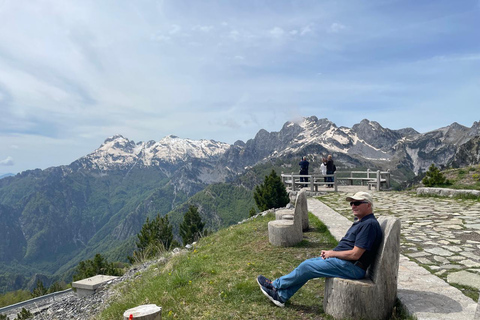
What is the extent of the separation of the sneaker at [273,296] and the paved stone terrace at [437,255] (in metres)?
1.88

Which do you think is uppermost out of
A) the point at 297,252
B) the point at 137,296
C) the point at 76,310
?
the point at 297,252

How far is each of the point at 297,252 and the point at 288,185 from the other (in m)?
17.8

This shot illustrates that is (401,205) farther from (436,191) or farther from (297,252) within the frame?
(297,252)

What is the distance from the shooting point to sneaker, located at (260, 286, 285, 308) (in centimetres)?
489

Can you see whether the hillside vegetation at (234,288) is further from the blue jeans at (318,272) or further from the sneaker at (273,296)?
the blue jeans at (318,272)

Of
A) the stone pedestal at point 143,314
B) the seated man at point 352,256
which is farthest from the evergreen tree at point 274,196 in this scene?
the stone pedestal at point 143,314

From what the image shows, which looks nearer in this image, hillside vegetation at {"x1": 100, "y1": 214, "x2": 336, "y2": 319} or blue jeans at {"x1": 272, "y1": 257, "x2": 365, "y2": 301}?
blue jeans at {"x1": 272, "y1": 257, "x2": 365, "y2": 301}

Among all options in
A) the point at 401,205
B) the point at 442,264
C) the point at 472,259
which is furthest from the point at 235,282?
the point at 401,205

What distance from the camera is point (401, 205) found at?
14312mm

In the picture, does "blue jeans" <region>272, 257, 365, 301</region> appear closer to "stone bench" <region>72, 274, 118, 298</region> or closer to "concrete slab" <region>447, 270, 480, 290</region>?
"concrete slab" <region>447, 270, 480, 290</region>

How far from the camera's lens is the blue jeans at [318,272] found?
437 cm

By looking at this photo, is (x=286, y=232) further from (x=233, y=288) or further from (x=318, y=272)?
(x=318, y=272)

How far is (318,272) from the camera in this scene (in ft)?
14.8

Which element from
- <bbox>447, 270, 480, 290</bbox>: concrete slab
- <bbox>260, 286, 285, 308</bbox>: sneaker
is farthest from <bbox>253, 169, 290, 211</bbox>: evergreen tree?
<bbox>260, 286, 285, 308</bbox>: sneaker
